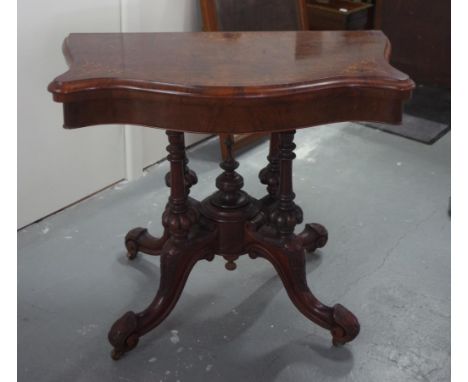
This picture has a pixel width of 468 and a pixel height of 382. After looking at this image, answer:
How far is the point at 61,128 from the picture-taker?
2293 mm

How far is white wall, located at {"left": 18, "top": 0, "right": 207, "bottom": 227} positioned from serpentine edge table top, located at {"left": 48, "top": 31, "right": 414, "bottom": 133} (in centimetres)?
65

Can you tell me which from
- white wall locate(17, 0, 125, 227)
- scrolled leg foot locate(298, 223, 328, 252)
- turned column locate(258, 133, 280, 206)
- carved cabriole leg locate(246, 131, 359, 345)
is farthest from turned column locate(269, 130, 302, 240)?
white wall locate(17, 0, 125, 227)

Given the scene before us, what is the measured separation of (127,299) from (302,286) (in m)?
0.56

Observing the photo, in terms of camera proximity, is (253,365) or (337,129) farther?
(337,129)

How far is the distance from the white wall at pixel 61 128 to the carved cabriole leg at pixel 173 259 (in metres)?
0.73

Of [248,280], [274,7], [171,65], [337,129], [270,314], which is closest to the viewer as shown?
[171,65]

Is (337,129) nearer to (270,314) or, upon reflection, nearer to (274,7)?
(274,7)

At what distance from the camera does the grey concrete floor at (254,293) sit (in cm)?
174

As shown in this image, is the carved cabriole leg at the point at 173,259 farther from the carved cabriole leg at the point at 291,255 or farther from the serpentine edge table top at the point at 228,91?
the serpentine edge table top at the point at 228,91

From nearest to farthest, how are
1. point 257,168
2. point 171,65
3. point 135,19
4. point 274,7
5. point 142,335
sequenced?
point 171,65 < point 142,335 < point 135,19 < point 274,7 < point 257,168

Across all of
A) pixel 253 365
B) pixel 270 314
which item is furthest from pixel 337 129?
pixel 253 365

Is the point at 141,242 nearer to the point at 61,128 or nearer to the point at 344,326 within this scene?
the point at 61,128

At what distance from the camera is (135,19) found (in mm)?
2385

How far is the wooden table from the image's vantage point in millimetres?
1354
